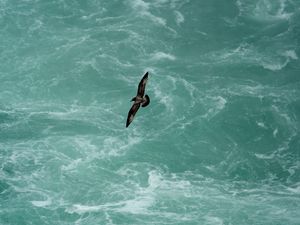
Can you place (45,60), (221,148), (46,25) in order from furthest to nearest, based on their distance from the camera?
(46,25)
(45,60)
(221,148)

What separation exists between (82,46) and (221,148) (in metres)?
24.6

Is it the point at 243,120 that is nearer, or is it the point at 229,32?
the point at 243,120

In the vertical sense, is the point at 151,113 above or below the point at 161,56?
below

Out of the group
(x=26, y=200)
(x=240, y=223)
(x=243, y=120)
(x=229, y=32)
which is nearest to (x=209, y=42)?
(x=229, y=32)

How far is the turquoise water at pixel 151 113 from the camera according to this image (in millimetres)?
63188

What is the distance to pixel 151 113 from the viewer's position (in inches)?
2778

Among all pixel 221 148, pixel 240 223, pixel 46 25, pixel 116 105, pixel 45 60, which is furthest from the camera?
pixel 46 25

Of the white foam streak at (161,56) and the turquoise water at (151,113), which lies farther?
the white foam streak at (161,56)

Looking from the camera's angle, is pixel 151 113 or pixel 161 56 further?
pixel 161 56

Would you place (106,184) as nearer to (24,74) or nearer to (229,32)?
(24,74)

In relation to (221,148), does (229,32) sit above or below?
above

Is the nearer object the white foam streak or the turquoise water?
the turquoise water

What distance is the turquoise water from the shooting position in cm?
6319

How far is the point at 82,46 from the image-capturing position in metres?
79.2
